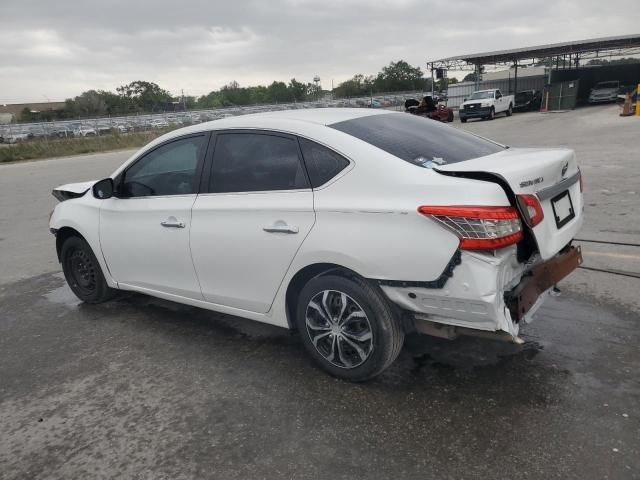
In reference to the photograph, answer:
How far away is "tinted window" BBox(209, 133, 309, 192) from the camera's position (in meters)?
3.32

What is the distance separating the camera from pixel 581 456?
8.09ft

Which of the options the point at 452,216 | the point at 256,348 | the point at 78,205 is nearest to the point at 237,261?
the point at 256,348

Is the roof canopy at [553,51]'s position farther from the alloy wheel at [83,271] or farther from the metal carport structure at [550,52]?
the alloy wheel at [83,271]

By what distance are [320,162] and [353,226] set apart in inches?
20.2

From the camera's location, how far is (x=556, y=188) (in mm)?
3053

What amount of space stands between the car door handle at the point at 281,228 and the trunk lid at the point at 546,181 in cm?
94

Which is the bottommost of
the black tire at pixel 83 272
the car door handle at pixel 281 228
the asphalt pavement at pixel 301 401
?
the asphalt pavement at pixel 301 401

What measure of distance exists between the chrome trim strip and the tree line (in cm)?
6977

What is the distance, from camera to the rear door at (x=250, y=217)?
3234 mm

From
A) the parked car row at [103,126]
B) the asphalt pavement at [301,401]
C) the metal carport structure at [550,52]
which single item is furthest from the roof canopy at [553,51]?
the asphalt pavement at [301,401]

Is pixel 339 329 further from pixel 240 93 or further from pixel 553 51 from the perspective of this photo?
pixel 240 93

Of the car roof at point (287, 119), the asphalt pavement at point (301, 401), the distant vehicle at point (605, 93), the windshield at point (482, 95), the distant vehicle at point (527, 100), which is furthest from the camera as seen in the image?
the distant vehicle at point (527, 100)

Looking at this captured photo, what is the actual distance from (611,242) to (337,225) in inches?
160

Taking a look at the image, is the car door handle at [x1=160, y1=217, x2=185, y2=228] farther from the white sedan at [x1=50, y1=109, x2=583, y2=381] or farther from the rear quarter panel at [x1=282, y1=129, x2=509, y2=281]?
the rear quarter panel at [x1=282, y1=129, x2=509, y2=281]
